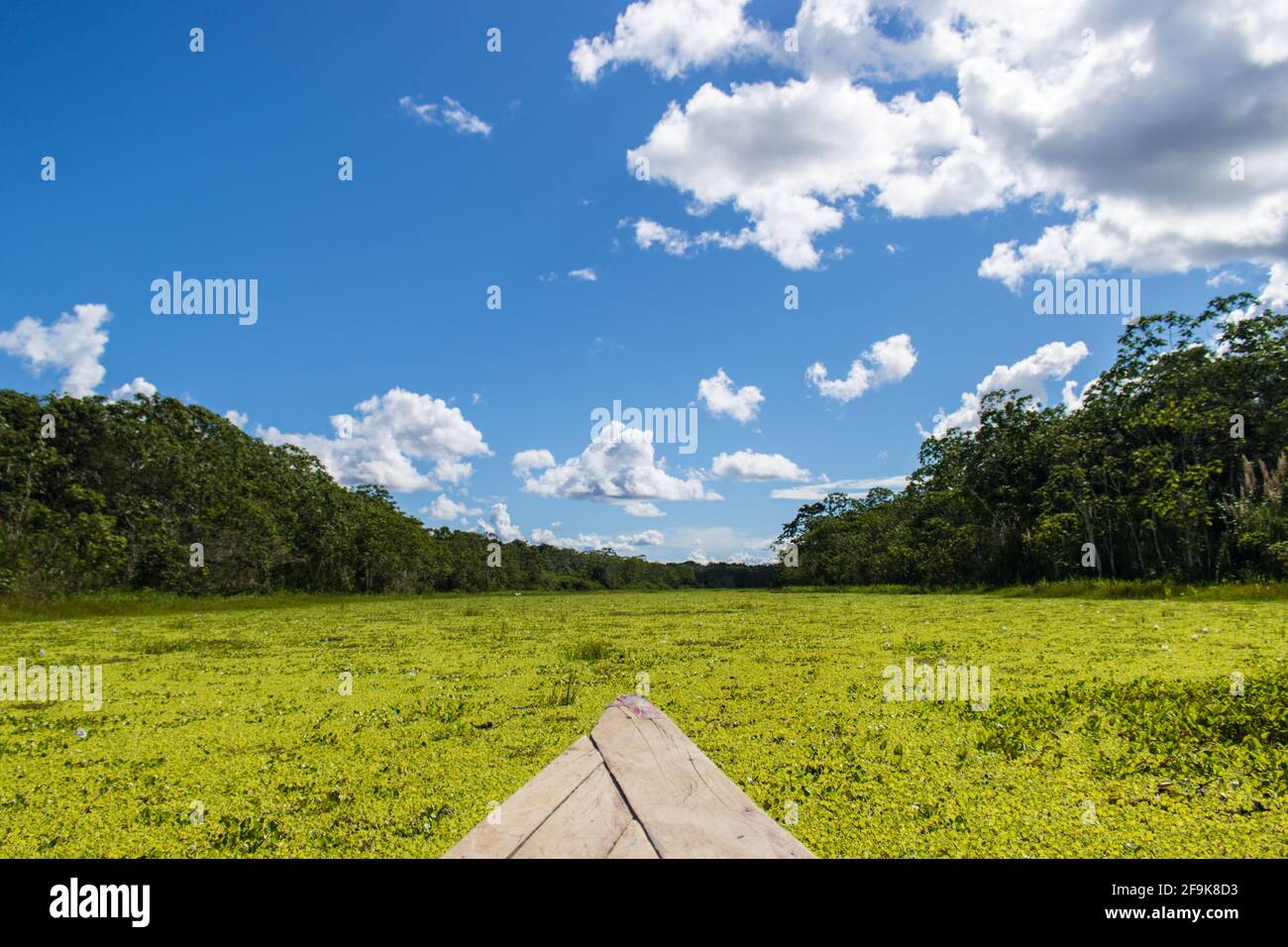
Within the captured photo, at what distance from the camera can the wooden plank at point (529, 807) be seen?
142cm

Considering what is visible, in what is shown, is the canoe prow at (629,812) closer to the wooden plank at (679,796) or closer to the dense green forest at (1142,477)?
the wooden plank at (679,796)

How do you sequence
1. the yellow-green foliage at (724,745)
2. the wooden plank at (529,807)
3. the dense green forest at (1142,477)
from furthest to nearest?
the dense green forest at (1142,477) → the yellow-green foliage at (724,745) → the wooden plank at (529,807)

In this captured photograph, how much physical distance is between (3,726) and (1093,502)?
89.8 ft

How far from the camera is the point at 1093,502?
23109 millimetres

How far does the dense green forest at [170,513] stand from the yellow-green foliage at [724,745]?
1629 cm

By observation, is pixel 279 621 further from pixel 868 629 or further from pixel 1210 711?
pixel 1210 711

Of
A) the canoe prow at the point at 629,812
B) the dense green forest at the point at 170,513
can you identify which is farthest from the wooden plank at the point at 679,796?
the dense green forest at the point at 170,513

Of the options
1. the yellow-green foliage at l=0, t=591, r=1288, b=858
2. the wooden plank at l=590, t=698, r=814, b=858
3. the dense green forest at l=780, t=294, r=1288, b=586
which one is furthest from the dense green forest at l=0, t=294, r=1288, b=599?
the wooden plank at l=590, t=698, r=814, b=858

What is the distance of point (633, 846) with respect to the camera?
58.3 inches

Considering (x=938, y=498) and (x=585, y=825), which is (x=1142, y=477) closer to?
(x=938, y=498)

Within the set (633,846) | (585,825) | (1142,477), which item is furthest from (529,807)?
(1142,477)

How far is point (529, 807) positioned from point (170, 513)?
3229 centimetres
